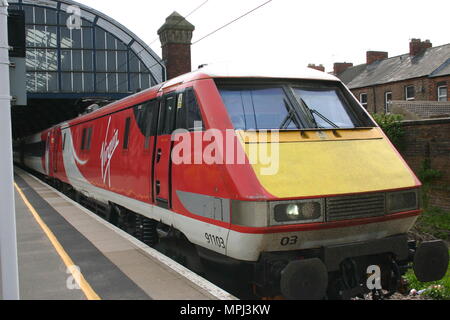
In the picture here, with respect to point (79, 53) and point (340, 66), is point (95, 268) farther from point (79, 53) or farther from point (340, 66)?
point (340, 66)

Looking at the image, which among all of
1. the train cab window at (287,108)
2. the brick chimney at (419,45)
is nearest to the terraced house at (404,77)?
the brick chimney at (419,45)

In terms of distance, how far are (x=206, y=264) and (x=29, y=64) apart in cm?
2585

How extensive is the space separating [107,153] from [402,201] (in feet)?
21.6

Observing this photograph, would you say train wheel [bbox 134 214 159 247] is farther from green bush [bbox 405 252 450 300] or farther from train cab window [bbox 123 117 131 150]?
green bush [bbox 405 252 450 300]

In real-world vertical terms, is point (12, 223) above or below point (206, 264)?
above

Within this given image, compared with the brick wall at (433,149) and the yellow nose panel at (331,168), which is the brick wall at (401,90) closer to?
the brick wall at (433,149)

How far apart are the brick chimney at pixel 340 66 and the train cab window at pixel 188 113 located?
44466mm

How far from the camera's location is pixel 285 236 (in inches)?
182

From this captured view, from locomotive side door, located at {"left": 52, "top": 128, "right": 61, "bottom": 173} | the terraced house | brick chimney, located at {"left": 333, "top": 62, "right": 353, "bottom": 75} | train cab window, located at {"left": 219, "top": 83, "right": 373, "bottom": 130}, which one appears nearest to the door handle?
train cab window, located at {"left": 219, "top": 83, "right": 373, "bottom": 130}

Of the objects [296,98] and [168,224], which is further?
[168,224]

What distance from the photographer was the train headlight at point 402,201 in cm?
505

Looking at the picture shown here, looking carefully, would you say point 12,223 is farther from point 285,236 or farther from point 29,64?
point 29,64

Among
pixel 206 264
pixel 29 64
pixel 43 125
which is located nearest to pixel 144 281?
pixel 206 264
